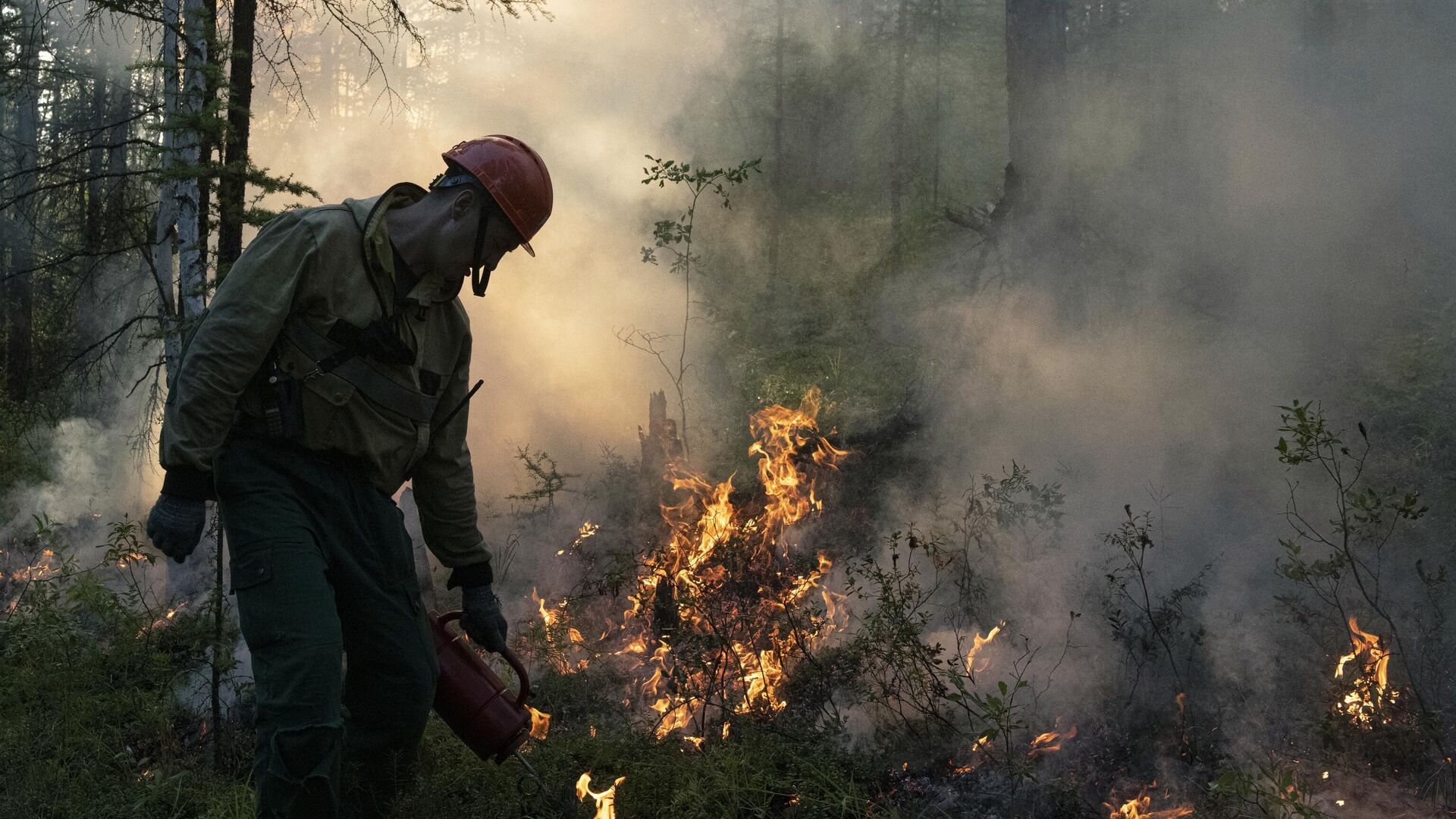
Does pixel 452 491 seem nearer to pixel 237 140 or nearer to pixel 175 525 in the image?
pixel 175 525

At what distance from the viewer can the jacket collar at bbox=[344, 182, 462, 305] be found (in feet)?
8.95

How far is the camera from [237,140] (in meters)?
5.33

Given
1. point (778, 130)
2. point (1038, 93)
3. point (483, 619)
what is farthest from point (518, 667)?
point (778, 130)

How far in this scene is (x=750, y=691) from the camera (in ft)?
15.6

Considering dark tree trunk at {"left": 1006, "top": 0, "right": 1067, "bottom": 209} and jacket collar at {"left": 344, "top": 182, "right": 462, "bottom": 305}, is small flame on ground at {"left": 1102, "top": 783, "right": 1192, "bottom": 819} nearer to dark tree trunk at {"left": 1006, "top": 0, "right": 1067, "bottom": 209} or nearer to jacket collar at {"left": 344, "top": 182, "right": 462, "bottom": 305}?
jacket collar at {"left": 344, "top": 182, "right": 462, "bottom": 305}

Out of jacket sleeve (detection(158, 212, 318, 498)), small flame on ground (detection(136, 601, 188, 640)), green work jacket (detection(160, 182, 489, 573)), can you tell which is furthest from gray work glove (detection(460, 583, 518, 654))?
small flame on ground (detection(136, 601, 188, 640))

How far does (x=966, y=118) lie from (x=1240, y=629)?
20890mm

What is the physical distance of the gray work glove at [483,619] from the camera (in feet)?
10.5

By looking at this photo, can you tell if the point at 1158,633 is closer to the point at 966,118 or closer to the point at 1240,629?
the point at 1240,629

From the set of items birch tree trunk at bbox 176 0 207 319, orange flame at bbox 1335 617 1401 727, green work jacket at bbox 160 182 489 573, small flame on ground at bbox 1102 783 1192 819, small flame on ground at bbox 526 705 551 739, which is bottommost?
small flame on ground at bbox 1102 783 1192 819

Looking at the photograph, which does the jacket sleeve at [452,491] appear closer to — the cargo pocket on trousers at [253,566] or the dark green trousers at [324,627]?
the dark green trousers at [324,627]

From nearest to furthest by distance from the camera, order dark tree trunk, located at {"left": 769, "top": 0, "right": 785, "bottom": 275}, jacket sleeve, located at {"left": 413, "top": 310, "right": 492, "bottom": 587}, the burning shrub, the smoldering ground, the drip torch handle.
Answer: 1. the drip torch handle
2. jacket sleeve, located at {"left": 413, "top": 310, "right": 492, "bottom": 587}
3. the burning shrub
4. the smoldering ground
5. dark tree trunk, located at {"left": 769, "top": 0, "right": 785, "bottom": 275}

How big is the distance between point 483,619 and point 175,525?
1.12 metres

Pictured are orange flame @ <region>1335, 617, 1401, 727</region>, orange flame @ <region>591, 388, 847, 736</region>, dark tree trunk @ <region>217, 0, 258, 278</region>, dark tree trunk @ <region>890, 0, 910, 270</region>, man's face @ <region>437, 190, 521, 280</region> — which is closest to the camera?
man's face @ <region>437, 190, 521, 280</region>
